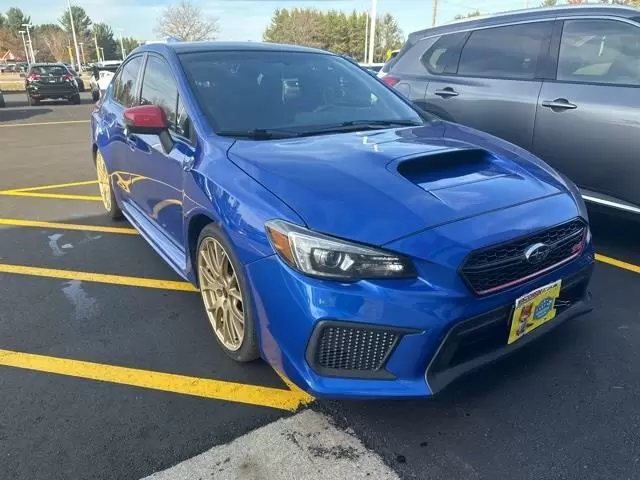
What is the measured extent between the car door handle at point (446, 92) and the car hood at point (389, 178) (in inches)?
83.0

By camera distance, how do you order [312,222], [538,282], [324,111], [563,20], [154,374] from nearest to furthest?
[312,222] → [538,282] → [154,374] → [324,111] → [563,20]

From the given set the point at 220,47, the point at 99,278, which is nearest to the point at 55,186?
the point at 99,278

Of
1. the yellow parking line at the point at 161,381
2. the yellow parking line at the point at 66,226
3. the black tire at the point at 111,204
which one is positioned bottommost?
the yellow parking line at the point at 66,226

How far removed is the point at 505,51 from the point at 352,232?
11.1 feet

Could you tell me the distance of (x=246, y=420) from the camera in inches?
95.7

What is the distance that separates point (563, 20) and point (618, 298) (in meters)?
2.28

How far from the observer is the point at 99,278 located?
3.98 meters

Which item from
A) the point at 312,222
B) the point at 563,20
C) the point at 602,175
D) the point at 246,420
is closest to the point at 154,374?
the point at 246,420

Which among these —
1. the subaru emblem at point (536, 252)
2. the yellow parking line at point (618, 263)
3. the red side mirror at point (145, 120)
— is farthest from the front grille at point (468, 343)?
the yellow parking line at point (618, 263)

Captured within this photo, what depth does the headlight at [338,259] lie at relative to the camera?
2.05m

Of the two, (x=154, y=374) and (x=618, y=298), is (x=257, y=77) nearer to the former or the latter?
Answer: (x=154, y=374)

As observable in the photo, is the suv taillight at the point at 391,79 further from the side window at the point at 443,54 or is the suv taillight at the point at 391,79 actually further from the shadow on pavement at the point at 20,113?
the shadow on pavement at the point at 20,113

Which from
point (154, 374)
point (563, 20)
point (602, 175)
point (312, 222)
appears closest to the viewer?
point (312, 222)

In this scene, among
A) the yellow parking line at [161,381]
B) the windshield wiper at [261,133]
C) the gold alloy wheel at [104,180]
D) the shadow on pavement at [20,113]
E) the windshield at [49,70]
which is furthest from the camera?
the windshield at [49,70]
